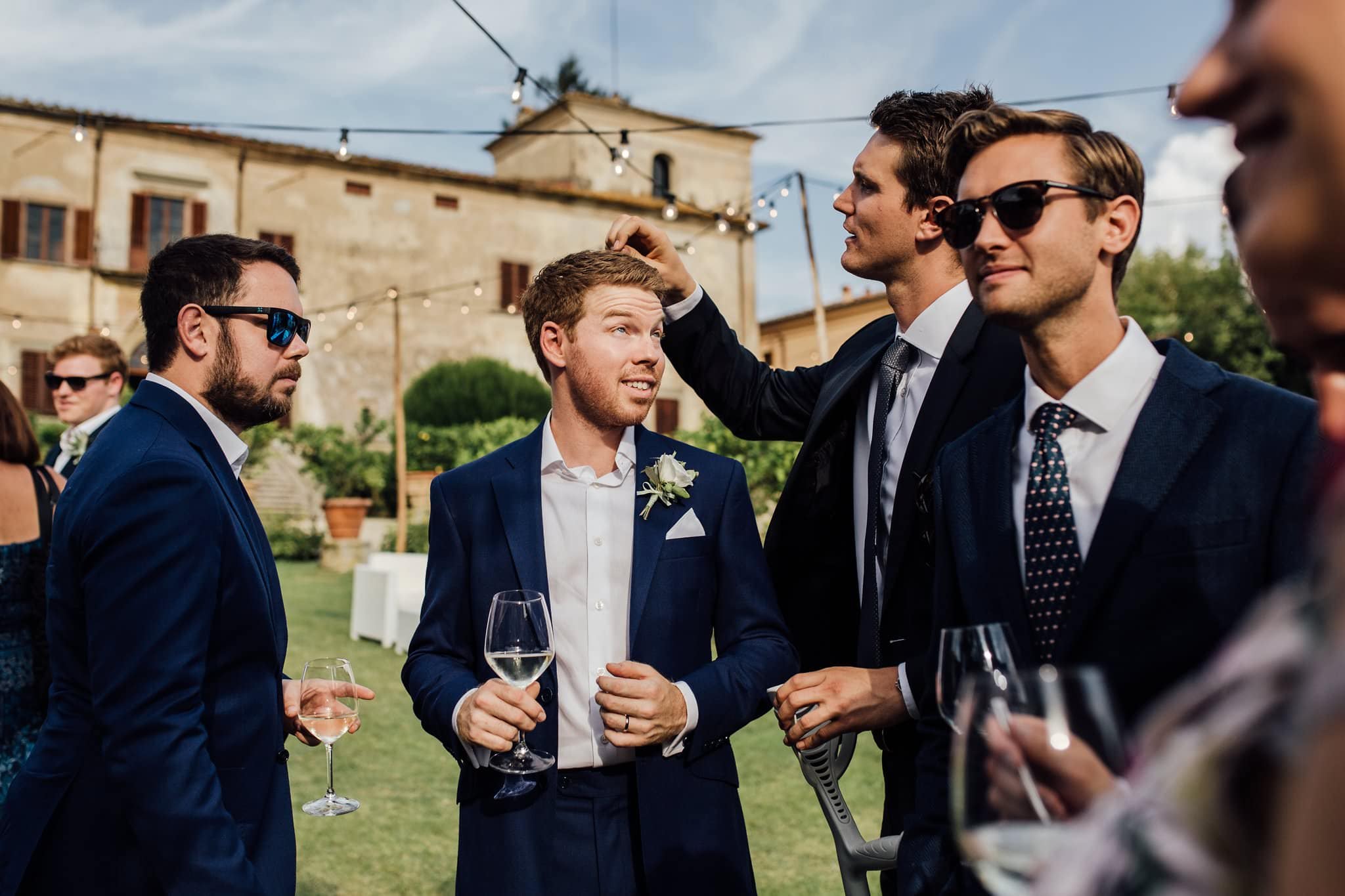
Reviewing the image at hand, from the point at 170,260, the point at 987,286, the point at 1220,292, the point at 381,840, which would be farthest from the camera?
the point at 1220,292

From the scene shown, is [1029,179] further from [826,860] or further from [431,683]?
[826,860]

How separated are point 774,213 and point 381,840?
12628mm

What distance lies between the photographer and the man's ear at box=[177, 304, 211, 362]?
2.80m

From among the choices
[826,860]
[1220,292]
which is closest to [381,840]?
[826,860]

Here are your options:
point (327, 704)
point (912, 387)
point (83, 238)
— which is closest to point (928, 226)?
point (912, 387)

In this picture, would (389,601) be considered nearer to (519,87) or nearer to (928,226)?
(519,87)

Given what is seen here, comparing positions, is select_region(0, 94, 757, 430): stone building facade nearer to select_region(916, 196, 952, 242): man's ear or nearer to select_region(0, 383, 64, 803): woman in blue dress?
select_region(0, 383, 64, 803): woman in blue dress

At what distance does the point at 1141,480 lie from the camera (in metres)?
1.89

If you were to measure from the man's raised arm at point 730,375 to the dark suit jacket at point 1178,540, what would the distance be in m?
1.93

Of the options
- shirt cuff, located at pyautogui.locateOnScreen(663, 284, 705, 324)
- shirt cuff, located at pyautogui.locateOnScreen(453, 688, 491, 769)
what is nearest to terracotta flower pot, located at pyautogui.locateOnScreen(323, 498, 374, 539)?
shirt cuff, located at pyautogui.locateOnScreen(663, 284, 705, 324)

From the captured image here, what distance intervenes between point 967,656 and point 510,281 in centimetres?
3507

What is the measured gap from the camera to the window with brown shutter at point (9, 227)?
29.1m

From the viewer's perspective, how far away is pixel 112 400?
728 cm

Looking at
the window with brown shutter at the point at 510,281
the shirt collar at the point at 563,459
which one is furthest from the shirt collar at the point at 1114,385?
the window with brown shutter at the point at 510,281
